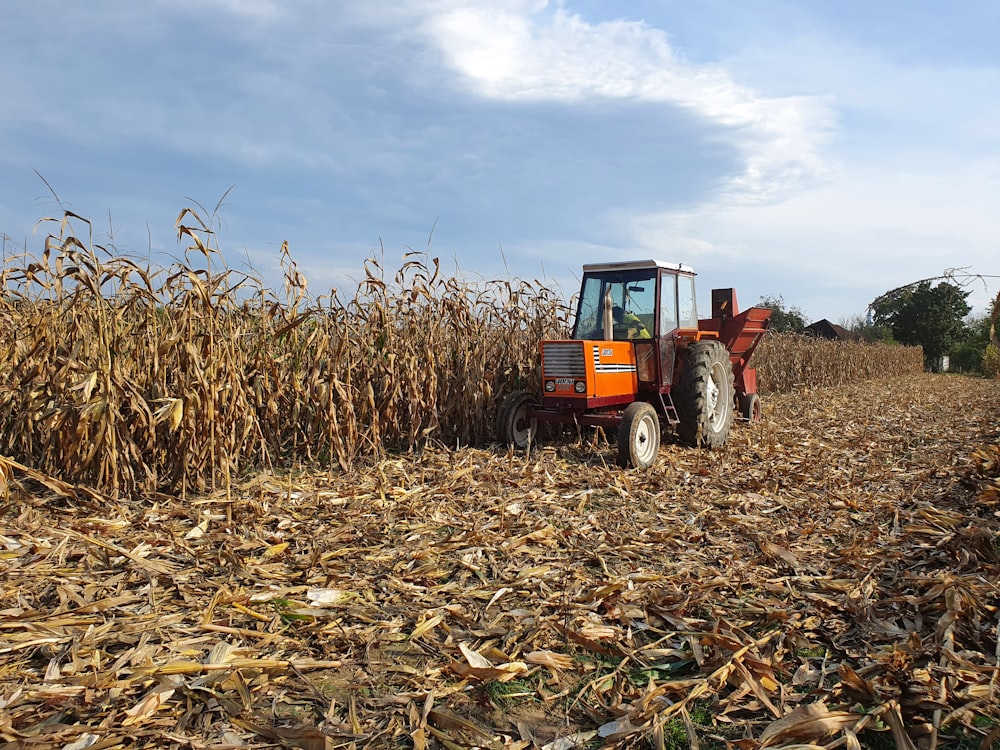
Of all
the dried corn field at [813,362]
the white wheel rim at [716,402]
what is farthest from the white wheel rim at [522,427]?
the dried corn field at [813,362]

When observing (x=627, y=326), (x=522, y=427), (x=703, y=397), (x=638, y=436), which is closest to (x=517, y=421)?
(x=522, y=427)

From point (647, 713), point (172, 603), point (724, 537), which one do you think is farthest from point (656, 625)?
point (172, 603)

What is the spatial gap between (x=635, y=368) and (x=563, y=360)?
107cm

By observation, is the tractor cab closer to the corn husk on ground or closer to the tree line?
the corn husk on ground

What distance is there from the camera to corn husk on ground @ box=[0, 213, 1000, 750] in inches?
102

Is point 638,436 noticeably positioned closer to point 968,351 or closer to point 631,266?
point 631,266

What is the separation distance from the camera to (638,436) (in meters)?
7.02

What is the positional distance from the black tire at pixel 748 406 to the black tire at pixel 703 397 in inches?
84.6

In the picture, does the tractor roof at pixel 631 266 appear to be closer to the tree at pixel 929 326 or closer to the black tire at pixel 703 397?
the black tire at pixel 703 397

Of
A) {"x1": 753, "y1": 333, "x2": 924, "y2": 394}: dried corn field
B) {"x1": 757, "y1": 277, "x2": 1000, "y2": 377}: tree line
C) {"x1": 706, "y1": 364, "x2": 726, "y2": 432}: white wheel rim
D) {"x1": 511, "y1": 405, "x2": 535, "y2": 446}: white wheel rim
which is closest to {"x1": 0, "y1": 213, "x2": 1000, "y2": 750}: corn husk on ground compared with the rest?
{"x1": 511, "y1": 405, "x2": 535, "y2": 446}: white wheel rim

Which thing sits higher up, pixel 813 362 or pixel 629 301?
pixel 629 301

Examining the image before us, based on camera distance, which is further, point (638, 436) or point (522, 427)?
point (522, 427)

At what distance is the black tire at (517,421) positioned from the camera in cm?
762

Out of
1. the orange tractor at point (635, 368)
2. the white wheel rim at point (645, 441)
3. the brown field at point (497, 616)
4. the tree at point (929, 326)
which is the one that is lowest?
the brown field at point (497, 616)
